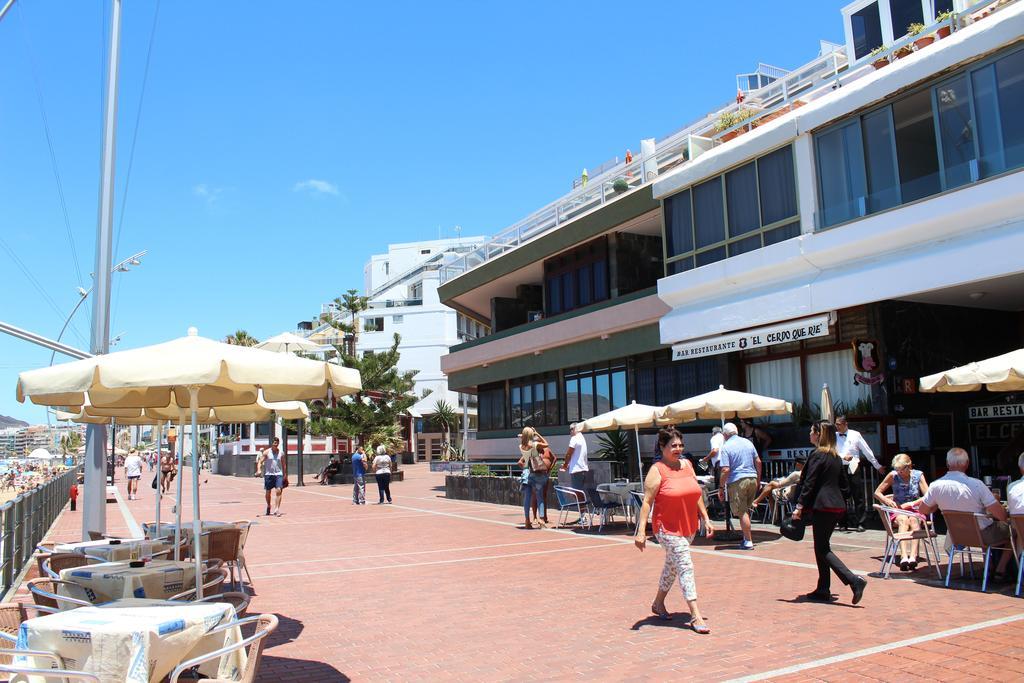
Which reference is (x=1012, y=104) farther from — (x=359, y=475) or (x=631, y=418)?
(x=359, y=475)

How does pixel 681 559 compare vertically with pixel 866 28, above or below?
below

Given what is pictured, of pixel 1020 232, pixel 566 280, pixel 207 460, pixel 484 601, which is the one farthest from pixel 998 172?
pixel 207 460

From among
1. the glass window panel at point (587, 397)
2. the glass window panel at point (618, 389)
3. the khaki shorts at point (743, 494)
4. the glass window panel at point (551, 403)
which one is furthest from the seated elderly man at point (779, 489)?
the glass window panel at point (551, 403)

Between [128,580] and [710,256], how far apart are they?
14.6 m

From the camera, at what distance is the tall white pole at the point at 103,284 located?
10695 mm

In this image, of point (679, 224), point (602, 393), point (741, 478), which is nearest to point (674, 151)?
point (679, 224)

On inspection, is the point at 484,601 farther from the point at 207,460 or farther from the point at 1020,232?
the point at 207,460

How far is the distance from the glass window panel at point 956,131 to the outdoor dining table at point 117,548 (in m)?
12.5

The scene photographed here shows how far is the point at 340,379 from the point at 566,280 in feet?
65.4

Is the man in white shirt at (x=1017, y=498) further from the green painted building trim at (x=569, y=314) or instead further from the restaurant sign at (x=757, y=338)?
the green painted building trim at (x=569, y=314)

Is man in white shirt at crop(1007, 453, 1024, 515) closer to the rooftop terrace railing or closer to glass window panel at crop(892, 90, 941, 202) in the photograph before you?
glass window panel at crop(892, 90, 941, 202)

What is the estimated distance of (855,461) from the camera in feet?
41.5

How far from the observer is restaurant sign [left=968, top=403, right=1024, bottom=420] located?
14.1 metres

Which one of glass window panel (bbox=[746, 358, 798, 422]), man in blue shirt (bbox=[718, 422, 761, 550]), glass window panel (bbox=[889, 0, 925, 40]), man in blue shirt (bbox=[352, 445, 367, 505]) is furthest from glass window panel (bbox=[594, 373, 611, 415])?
glass window panel (bbox=[889, 0, 925, 40])
